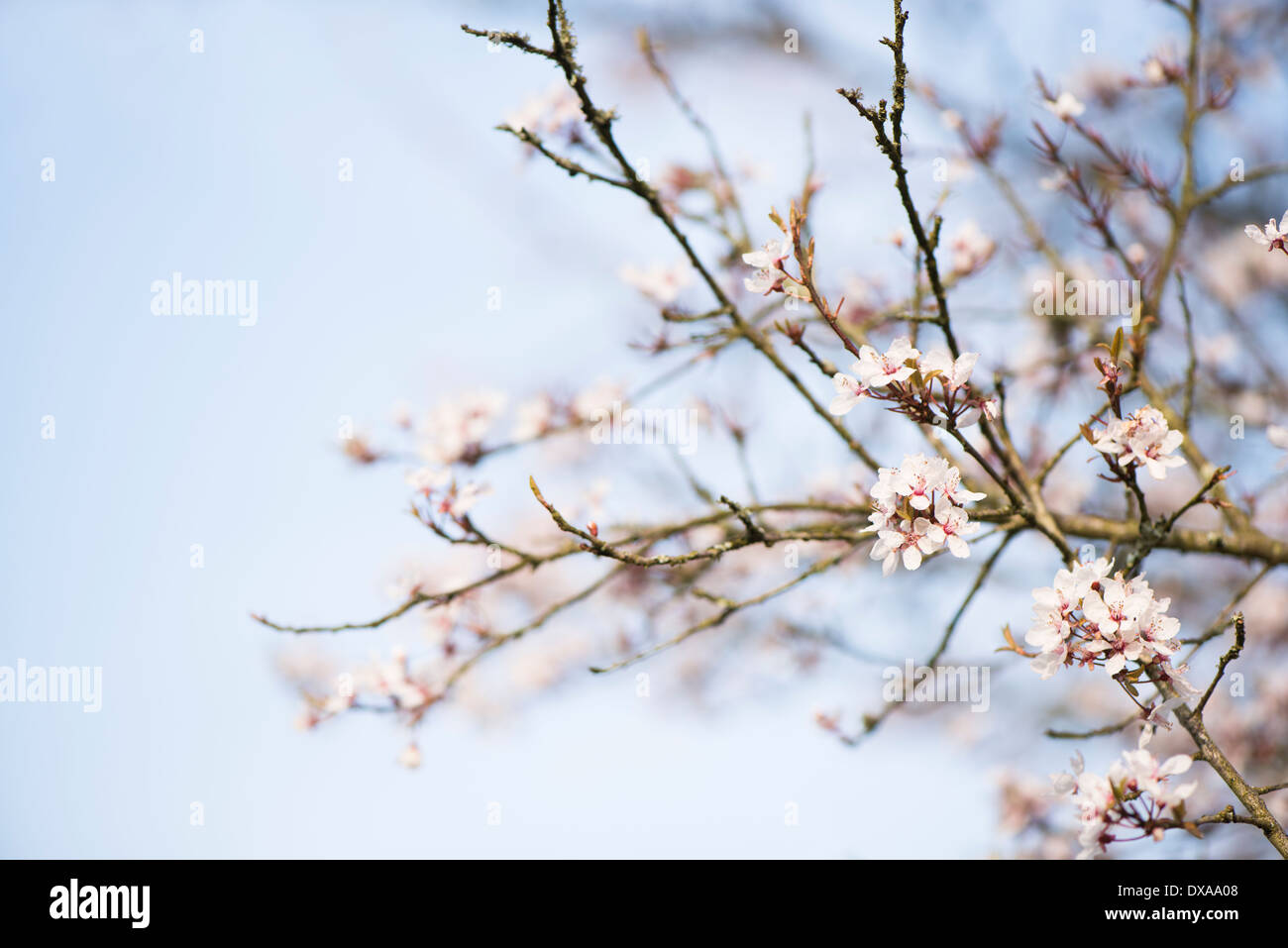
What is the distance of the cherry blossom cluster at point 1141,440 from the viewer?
1268mm

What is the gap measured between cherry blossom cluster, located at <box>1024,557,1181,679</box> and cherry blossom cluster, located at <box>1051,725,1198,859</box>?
0.18 meters

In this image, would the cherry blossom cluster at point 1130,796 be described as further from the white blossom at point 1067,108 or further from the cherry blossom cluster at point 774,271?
the white blossom at point 1067,108

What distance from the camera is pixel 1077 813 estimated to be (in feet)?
4.54

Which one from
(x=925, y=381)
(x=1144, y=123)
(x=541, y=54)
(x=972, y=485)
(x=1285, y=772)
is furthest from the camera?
(x=1144, y=123)

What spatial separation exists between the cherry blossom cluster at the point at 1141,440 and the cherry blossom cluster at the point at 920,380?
0.20 m

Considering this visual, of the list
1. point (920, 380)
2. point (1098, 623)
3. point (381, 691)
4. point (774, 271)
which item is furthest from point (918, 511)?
point (381, 691)

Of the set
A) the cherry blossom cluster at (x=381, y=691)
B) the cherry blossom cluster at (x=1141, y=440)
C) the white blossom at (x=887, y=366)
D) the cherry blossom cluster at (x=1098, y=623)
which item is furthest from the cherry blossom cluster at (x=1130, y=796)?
the cherry blossom cluster at (x=381, y=691)

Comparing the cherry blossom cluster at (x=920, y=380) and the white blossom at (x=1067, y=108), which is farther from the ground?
the white blossom at (x=1067, y=108)

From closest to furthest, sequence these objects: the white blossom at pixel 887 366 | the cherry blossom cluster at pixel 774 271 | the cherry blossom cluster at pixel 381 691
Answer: the white blossom at pixel 887 366 < the cherry blossom cluster at pixel 774 271 < the cherry blossom cluster at pixel 381 691

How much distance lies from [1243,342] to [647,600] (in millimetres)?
2670

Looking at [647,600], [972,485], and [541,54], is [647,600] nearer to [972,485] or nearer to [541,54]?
[972,485]

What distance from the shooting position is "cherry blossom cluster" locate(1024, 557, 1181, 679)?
1259 millimetres
